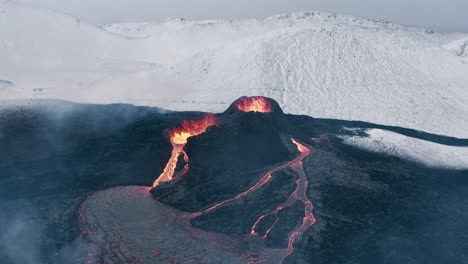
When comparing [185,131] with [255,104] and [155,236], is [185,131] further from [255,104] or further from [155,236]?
[155,236]

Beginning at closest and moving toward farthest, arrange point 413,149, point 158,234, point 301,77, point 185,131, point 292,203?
1. point 158,234
2. point 292,203
3. point 185,131
4. point 413,149
5. point 301,77

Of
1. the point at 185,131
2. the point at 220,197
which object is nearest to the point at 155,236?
the point at 220,197

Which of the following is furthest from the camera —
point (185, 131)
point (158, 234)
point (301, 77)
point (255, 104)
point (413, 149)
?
point (301, 77)

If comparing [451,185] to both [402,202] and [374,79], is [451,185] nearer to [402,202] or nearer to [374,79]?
[402,202]

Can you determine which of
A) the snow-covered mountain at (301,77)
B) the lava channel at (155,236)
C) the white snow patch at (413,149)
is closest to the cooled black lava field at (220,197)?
the lava channel at (155,236)

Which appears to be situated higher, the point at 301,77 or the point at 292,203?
the point at 301,77

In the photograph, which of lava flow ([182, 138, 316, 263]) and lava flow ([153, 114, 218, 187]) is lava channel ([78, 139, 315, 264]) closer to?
lava flow ([182, 138, 316, 263])

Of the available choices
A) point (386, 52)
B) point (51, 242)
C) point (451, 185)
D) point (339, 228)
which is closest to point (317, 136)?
point (451, 185)

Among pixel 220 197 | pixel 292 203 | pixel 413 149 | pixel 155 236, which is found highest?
pixel 413 149

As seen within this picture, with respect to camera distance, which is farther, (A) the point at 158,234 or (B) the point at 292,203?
(B) the point at 292,203
